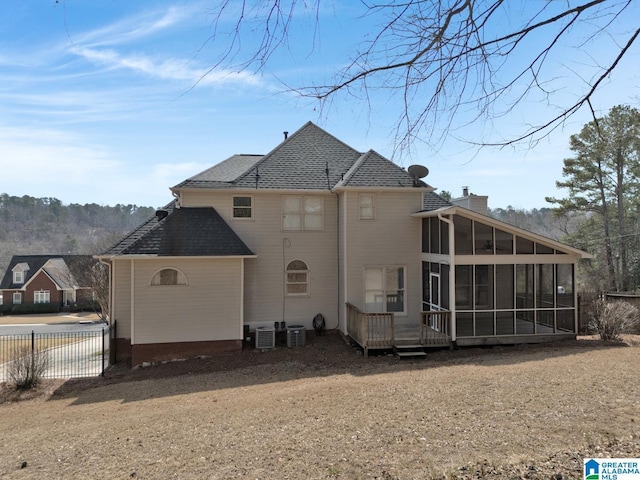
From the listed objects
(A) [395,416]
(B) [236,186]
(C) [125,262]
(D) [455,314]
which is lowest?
(A) [395,416]

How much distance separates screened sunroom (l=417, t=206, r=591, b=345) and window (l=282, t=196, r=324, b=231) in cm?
409

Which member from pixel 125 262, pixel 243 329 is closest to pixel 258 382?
pixel 243 329

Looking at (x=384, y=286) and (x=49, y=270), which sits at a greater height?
(x=384, y=286)

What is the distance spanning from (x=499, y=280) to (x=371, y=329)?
4623mm

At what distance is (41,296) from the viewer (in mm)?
46344

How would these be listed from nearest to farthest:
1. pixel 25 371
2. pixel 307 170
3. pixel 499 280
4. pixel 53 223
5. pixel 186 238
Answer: pixel 25 371, pixel 499 280, pixel 186 238, pixel 307 170, pixel 53 223

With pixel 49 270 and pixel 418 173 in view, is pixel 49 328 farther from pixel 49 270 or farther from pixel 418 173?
pixel 418 173

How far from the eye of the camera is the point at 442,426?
627 cm

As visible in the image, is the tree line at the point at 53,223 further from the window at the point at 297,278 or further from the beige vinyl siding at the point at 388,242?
the beige vinyl siding at the point at 388,242

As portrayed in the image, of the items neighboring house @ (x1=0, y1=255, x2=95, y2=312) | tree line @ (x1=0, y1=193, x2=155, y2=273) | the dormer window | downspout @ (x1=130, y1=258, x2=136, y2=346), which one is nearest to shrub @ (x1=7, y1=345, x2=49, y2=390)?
downspout @ (x1=130, y1=258, x2=136, y2=346)

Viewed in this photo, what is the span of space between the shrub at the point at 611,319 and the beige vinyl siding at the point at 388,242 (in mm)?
6096

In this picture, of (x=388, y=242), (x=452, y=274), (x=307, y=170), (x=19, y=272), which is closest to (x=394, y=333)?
(x=452, y=274)

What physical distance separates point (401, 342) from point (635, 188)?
22.8 metres

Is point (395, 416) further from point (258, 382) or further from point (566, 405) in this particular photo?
point (258, 382)
